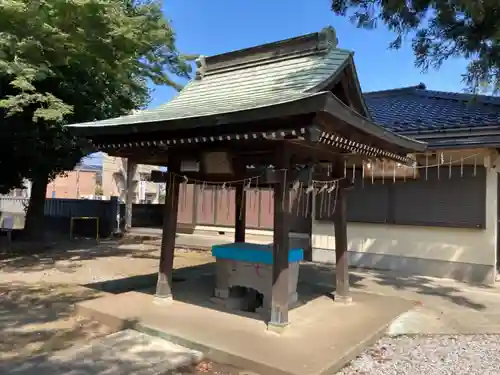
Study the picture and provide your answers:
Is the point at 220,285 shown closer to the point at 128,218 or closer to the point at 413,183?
the point at 413,183

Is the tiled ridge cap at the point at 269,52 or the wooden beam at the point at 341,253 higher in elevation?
the tiled ridge cap at the point at 269,52

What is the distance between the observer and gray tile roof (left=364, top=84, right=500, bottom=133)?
9.18 meters

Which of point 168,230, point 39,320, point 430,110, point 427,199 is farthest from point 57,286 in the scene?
point 430,110

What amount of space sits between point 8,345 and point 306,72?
5176mm

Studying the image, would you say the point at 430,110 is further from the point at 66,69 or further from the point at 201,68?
the point at 66,69

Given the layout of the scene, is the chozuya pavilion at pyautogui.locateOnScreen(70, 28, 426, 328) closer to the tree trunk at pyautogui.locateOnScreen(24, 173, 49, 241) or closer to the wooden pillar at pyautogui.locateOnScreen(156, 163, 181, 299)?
the wooden pillar at pyautogui.locateOnScreen(156, 163, 181, 299)

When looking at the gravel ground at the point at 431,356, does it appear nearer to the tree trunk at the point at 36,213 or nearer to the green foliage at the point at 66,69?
the green foliage at the point at 66,69

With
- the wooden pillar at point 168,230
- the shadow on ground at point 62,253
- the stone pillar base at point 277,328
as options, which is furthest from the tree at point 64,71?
the stone pillar base at point 277,328

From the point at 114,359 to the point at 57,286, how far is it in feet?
14.8

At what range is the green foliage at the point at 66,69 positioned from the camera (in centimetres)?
901

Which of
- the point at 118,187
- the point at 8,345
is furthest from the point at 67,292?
the point at 118,187

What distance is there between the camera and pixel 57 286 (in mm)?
8305

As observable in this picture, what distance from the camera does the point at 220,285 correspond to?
664 cm

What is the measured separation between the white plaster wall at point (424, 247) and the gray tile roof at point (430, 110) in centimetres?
133
